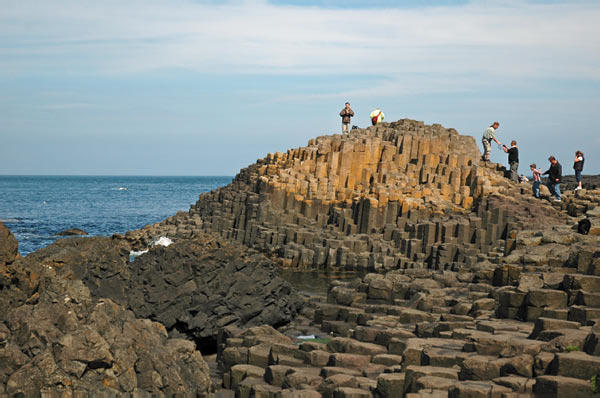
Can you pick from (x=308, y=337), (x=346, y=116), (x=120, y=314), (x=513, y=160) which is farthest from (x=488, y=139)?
(x=120, y=314)

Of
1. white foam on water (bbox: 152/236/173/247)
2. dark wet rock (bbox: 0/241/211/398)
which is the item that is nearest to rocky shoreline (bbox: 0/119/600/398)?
dark wet rock (bbox: 0/241/211/398)

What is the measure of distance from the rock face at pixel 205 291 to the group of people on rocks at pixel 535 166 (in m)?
17.3

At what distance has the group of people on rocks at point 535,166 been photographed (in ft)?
115

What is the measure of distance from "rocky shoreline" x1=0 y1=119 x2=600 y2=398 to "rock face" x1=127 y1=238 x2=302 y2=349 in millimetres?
44

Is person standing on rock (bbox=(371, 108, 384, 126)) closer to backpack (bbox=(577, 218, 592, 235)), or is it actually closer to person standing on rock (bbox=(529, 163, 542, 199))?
person standing on rock (bbox=(529, 163, 542, 199))

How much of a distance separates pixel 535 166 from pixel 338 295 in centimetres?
1777

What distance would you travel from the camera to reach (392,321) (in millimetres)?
17766

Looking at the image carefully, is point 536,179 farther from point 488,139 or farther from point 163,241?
point 163,241

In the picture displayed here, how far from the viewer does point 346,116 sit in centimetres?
4544

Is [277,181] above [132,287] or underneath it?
above

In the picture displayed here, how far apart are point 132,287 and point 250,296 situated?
10.1 ft

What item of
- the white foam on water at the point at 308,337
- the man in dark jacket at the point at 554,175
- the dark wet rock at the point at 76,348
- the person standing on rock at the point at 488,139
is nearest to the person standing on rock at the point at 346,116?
the person standing on rock at the point at 488,139

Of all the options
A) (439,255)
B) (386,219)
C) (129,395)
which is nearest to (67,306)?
(129,395)

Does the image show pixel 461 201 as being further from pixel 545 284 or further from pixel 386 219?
pixel 545 284
